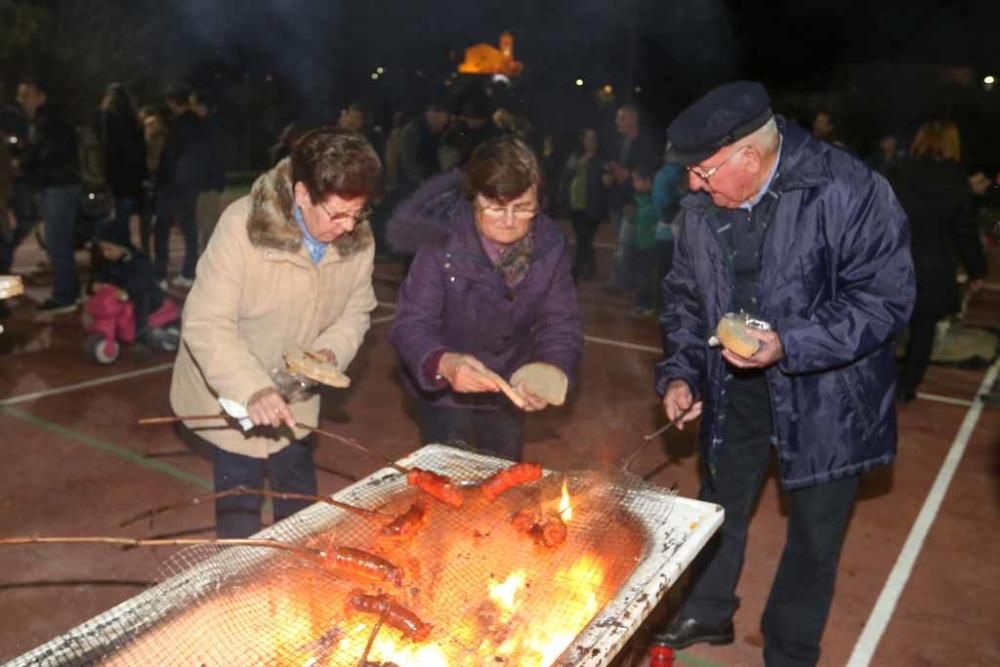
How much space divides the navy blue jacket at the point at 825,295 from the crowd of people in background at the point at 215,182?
13.2ft

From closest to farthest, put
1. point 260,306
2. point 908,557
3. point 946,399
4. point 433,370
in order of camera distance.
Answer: point 260,306, point 433,370, point 908,557, point 946,399

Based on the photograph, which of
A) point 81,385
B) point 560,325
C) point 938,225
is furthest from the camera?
point 81,385

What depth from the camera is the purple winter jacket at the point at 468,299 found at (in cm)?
326

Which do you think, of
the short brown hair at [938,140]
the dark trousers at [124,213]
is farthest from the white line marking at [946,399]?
the dark trousers at [124,213]

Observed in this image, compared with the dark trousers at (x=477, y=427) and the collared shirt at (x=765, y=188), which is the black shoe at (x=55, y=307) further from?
the collared shirt at (x=765, y=188)

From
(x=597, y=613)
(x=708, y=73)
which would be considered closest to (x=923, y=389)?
(x=597, y=613)

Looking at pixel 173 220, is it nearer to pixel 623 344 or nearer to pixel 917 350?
pixel 623 344

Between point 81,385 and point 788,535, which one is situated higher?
point 788,535

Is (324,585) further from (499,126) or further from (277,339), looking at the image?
(499,126)

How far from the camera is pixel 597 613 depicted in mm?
2172

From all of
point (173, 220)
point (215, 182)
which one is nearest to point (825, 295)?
point (215, 182)

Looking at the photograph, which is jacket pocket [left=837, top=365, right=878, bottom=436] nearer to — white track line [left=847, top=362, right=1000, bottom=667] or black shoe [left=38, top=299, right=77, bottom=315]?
white track line [left=847, top=362, right=1000, bottom=667]

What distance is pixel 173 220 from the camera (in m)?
9.91

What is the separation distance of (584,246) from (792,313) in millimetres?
8787
